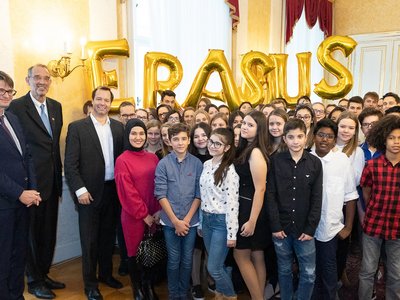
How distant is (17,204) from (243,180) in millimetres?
1374

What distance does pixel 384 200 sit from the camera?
80.3 inches

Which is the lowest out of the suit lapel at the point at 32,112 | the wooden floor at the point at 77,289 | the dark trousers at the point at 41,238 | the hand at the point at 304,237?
the wooden floor at the point at 77,289

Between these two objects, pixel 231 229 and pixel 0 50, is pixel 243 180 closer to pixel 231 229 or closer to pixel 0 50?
pixel 231 229

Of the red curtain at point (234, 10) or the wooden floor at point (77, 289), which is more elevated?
the red curtain at point (234, 10)

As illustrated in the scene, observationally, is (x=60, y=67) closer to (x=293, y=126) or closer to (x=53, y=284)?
(x=53, y=284)

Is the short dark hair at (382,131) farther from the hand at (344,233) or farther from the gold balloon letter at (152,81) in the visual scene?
the gold balloon letter at (152,81)

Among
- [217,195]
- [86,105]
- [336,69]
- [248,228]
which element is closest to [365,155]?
[248,228]

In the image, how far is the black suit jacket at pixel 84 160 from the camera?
2.41 m

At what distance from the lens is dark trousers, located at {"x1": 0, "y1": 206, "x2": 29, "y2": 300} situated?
2.10 meters

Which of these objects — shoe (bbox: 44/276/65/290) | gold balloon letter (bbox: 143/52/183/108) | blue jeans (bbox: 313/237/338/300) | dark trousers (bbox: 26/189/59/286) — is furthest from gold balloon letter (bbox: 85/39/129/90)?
blue jeans (bbox: 313/237/338/300)

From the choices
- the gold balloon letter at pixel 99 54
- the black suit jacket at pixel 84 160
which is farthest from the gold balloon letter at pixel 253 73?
the black suit jacket at pixel 84 160

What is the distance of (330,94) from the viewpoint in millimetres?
4562

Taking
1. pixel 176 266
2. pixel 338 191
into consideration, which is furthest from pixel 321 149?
pixel 176 266

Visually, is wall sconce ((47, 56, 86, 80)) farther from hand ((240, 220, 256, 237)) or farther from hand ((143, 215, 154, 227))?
hand ((240, 220, 256, 237))
